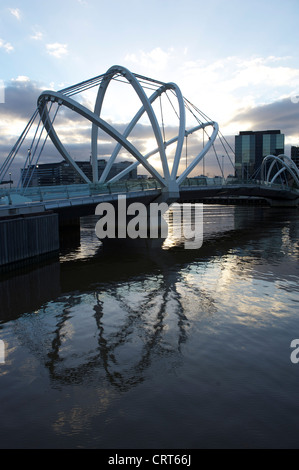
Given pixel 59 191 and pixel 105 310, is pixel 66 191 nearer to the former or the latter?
pixel 59 191

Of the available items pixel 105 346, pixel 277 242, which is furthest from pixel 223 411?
pixel 277 242

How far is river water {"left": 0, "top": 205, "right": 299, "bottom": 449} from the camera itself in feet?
19.7

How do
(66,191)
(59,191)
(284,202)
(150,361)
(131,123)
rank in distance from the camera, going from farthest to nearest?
(284,202), (131,123), (66,191), (59,191), (150,361)

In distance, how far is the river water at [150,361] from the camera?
5989 mm

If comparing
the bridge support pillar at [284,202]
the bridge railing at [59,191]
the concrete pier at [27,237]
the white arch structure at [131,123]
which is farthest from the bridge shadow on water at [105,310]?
the bridge support pillar at [284,202]

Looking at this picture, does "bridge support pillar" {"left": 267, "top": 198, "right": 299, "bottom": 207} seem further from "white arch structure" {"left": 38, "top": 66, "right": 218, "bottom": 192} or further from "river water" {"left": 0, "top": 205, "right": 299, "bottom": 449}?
"river water" {"left": 0, "top": 205, "right": 299, "bottom": 449}

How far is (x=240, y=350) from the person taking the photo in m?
9.10

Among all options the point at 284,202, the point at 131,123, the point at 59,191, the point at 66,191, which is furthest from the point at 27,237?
the point at 284,202

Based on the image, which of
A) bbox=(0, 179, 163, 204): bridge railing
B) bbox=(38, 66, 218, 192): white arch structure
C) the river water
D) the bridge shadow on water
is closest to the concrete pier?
the bridge shadow on water

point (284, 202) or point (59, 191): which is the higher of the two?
point (59, 191)

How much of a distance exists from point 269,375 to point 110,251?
66.4ft

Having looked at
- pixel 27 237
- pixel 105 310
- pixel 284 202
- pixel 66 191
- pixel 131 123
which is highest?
pixel 131 123

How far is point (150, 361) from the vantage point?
8609mm

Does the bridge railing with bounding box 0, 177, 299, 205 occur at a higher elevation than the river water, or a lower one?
higher
